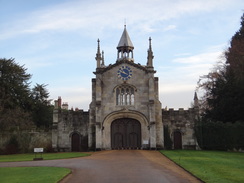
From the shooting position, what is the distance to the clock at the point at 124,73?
40.0 metres

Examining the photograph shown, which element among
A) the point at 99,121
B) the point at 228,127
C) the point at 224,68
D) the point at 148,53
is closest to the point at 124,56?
the point at 148,53

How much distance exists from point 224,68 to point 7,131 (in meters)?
33.9

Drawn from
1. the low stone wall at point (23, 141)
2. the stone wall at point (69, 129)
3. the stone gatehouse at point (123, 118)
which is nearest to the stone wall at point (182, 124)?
the stone gatehouse at point (123, 118)

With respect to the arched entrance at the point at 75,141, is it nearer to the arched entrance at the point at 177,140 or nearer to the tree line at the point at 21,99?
the tree line at the point at 21,99

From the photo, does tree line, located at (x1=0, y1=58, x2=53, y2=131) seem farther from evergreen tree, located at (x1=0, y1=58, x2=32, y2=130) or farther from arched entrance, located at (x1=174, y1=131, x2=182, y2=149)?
arched entrance, located at (x1=174, y1=131, x2=182, y2=149)

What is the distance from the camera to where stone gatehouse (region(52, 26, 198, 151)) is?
39.0m

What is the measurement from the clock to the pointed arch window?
1.08 metres

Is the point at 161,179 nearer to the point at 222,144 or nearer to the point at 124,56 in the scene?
the point at 222,144

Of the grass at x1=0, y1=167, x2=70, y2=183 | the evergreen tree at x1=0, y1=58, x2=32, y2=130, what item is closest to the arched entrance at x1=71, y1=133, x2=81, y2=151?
the evergreen tree at x1=0, y1=58, x2=32, y2=130

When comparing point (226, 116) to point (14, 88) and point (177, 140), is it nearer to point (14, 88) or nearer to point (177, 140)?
point (177, 140)

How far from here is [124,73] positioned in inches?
1578

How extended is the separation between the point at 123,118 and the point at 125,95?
2771 mm

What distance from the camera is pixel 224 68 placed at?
53062 millimetres

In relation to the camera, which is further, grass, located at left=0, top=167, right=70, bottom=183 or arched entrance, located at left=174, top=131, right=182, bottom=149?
arched entrance, located at left=174, top=131, right=182, bottom=149
